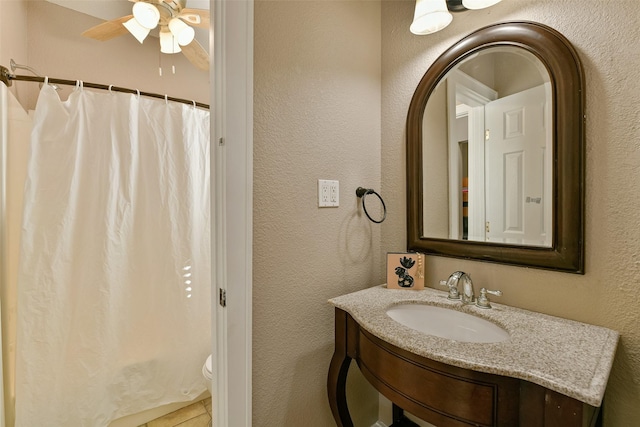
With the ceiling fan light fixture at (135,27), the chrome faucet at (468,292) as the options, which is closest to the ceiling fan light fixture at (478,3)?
the chrome faucet at (468,292)

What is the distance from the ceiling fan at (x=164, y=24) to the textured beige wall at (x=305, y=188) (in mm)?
938

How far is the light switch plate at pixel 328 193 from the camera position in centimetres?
115

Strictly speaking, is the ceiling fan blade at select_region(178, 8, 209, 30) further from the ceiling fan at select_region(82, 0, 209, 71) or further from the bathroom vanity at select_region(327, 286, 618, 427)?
the bathroom vanity at select_region(327, 286, 618, 427)

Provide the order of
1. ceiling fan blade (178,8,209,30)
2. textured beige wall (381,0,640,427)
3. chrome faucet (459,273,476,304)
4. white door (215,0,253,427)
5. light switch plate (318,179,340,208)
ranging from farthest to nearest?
ceiling fan blade (178,8,209,30)
light switch plate (318,179,340,208)
chrome faucet (459,273,476,304)
white door (215,0,253,427)
textured beige wall (381,0,640,427)

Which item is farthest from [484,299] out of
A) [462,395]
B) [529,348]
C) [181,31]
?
[181,31]

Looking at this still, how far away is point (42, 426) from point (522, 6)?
110 inches

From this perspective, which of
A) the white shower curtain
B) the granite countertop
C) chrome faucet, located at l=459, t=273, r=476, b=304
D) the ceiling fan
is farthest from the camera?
the ceiling fan

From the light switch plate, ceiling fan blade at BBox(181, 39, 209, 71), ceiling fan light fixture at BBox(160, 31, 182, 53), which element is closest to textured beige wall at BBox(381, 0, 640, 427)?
the light switch plate

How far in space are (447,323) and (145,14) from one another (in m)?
2.10

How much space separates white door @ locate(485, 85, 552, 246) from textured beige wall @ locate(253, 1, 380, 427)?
1.69 feet

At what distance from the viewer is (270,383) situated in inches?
40.3

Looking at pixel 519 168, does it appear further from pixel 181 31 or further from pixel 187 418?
pixel 187 418

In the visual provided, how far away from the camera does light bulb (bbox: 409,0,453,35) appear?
3.47 ft

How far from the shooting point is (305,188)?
3.62ft
